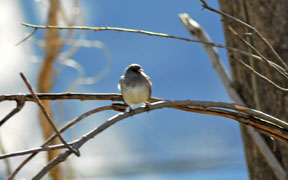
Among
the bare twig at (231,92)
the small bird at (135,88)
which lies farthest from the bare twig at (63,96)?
the bare twig at (231,92)

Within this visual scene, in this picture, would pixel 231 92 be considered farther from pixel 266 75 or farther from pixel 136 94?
pixel 136 94

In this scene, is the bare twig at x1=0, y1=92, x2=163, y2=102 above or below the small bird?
below

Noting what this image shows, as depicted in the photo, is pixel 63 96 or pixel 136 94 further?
pixel 136 94

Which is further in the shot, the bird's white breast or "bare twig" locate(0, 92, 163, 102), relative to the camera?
the bird's white breast

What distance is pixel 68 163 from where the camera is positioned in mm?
2762

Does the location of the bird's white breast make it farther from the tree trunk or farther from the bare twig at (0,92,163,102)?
the bare twig at (0,92,163,102)

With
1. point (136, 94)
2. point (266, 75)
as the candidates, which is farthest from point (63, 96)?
point (266, 75)

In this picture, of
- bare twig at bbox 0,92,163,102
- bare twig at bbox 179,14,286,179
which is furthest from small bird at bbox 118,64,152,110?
bare twig at bbox 0,92,163,102

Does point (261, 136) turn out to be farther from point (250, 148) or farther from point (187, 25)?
point (187, 25)

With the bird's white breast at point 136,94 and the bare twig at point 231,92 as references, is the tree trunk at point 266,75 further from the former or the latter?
the bird's white breast at point 136,94

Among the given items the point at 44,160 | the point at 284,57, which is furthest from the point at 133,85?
the point at 44,160

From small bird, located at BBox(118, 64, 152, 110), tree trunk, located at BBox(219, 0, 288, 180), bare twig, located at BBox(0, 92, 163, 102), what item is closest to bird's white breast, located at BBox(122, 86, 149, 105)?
small bird, located at BBox(118, 64, 152, 110)

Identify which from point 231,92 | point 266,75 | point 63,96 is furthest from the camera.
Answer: point 231,92

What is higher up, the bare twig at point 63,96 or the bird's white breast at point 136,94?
the bird's white breast at point 136,94
